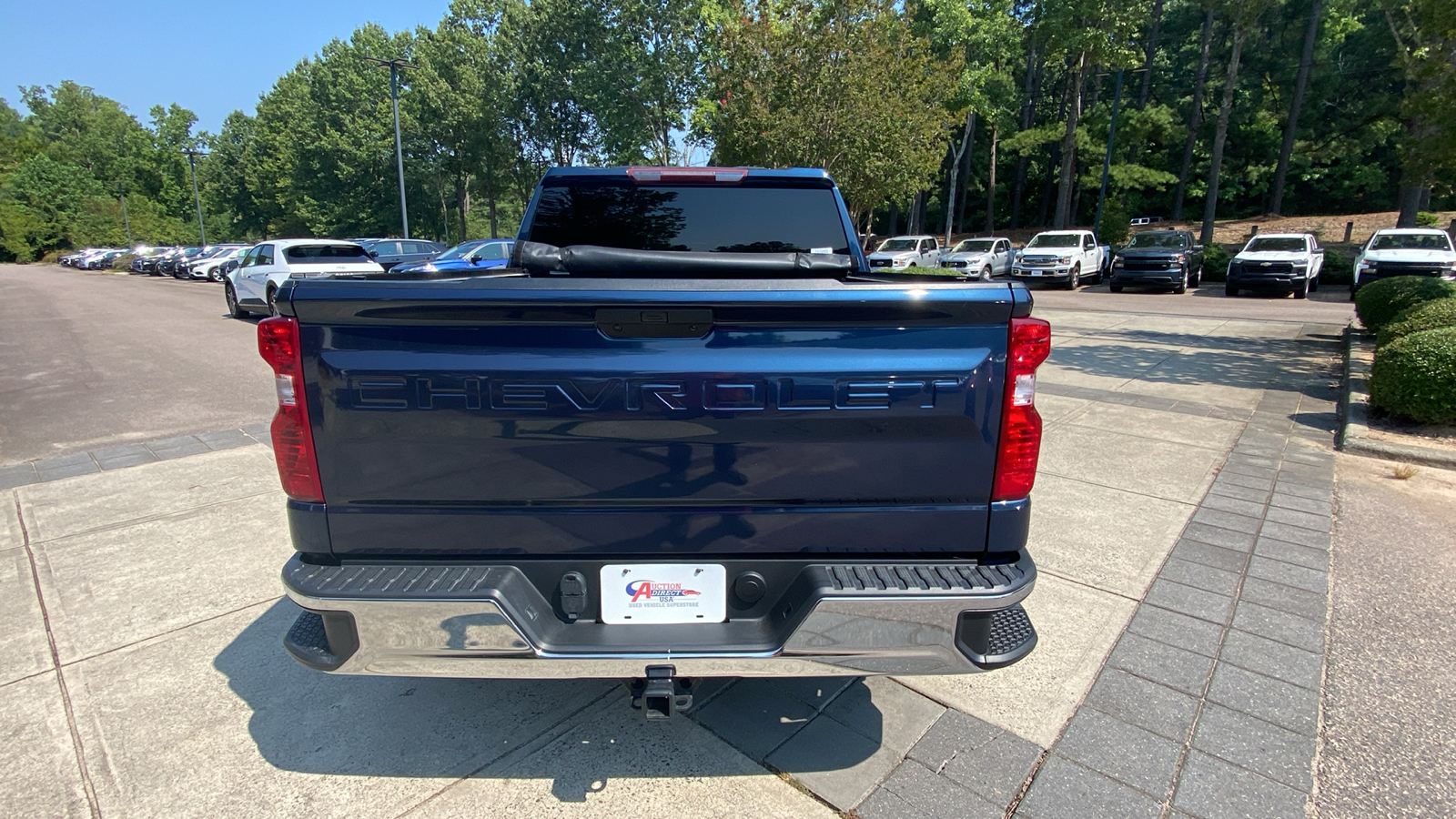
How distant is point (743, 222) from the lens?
3.44 metres

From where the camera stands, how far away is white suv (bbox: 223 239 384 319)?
50.2ft

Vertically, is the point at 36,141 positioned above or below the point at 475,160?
above

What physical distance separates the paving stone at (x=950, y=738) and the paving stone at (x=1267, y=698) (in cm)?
96

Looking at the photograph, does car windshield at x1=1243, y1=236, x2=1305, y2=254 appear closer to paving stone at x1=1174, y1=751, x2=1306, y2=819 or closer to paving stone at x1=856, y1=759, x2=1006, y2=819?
paving stone at x1=1174, y1=751, x2=1306, y2=819

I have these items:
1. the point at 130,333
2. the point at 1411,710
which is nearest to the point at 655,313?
the point at 1411,710

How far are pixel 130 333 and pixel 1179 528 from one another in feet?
58.8

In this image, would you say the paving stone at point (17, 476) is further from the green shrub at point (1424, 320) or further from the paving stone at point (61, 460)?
the green shrub at point (1424, 320)

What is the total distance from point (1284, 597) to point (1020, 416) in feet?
8.79

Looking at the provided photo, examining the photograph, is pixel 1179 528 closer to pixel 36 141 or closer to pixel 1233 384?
pixel 1233 384

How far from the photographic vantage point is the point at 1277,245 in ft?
69.1

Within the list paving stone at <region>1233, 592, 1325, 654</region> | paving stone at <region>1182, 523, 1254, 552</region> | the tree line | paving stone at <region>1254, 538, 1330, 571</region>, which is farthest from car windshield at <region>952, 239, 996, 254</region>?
paving stone at <region>1233, 592, 1325, 654</region>

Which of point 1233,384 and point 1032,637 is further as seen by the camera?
point 1233,384

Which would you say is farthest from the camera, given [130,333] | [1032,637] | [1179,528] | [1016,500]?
[130,333]

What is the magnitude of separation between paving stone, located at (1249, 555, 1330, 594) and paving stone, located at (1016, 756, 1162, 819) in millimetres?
Answer: 2146
